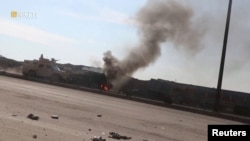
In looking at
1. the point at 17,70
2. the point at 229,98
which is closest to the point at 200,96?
the point at 229,98

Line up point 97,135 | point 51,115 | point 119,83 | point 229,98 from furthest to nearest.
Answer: point 119,83 → point 229,98 → point 51,115 → point 97,135

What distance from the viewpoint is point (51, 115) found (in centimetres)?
1427

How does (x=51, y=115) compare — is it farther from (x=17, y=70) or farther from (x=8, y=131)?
(x=17, y=70)

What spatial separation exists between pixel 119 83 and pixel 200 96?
8.33 metres

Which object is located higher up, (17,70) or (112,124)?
(17,70)

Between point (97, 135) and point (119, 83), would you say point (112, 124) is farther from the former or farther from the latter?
point (119, 83)

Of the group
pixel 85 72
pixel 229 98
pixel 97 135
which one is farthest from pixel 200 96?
pixel 97 135

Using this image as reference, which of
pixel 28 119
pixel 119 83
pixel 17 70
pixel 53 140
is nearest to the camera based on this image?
pixel 53 140

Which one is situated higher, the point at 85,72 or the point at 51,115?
the point at 85,72

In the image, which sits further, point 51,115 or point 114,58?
point 114,58

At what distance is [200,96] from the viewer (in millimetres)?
44688

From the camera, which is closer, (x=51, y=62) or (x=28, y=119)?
(x=28, y=119)

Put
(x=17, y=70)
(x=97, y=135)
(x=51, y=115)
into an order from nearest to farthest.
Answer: (x=97, y=135)
(x=51, y=115)
(x=17, y=70)

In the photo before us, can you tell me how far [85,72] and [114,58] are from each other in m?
3.92
